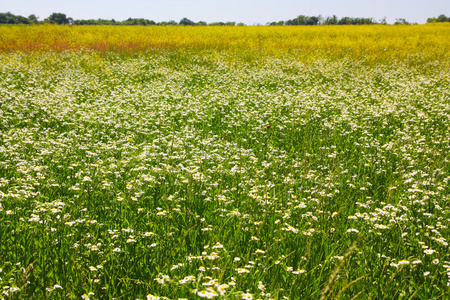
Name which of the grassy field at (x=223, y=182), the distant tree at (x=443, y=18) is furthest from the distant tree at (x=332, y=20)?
the grassy field at (x=223, y=182)

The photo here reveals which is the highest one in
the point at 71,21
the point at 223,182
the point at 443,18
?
the point at 443,18

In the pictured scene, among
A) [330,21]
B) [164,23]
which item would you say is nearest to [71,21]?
[164,23]

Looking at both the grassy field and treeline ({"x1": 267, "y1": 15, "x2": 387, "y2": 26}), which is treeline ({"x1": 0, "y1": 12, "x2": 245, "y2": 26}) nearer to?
treeline ({"x1": 267, "y1": 15, "x2": 387, "y2": 26})

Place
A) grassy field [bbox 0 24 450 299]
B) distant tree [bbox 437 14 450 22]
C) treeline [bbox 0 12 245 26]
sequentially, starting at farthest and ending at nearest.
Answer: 1. distant tree [bbox 437 14 450 22]
2. treeline [bbox 0 12 245 26]
3. grassy field [bbox 0 24 450 299]

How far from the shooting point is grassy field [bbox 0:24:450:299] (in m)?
2.47

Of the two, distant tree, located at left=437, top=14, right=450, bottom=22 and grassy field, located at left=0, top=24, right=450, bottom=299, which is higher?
distant tree, located at left=437, top=14, right=450, bottom=22

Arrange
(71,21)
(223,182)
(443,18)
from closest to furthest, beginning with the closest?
1. (223,182)
2. (71,21)
3. (443,18)

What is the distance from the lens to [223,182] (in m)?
4.34

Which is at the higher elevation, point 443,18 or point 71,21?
point 443,18

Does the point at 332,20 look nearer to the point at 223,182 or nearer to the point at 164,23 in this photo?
the point at 164,23

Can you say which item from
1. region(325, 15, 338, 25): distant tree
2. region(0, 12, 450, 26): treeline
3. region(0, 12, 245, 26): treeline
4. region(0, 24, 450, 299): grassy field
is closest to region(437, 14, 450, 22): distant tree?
region(0, 12, 450, 26): treeline

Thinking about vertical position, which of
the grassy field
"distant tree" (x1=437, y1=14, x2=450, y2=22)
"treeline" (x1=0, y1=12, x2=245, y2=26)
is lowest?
the grassy field

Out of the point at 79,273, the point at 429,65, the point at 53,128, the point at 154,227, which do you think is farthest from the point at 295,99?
the point at 429,65

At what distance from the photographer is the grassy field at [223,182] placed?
2.47 metres
